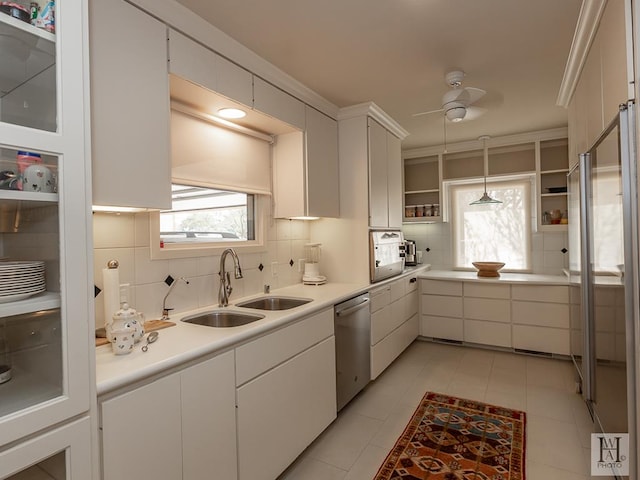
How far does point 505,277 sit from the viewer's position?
3881 millimetres

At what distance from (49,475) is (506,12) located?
267 cm

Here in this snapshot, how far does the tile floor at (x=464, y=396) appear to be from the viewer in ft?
6.43

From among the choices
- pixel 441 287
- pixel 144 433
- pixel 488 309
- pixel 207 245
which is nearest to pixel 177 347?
pixel 144 433

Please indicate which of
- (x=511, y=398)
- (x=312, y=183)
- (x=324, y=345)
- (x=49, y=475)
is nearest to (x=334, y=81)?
(x=312, y=183)

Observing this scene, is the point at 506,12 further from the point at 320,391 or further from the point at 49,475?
the point at 49,475

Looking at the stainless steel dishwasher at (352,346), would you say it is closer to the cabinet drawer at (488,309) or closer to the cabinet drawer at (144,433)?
the cabinet drawer at (144,433)

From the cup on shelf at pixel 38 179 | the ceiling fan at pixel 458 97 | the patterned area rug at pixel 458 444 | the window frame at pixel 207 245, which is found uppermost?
the ceiling fan at pixel 458 97

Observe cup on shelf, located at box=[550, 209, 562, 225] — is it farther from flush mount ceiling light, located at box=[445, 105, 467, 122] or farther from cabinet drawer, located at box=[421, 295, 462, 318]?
flush mount ceiling light, located at box=[445, 105, 467, 122]

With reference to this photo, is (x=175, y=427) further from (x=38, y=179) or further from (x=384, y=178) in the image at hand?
(x=384, y=178)

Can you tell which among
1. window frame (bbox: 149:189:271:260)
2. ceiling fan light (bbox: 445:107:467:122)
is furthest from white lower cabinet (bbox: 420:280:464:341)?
window frame (bbox: 149:189:271:260)

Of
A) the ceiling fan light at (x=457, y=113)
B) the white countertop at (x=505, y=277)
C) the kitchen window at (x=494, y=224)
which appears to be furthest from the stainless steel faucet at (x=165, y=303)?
the kitchen window at (x=494, y=224)

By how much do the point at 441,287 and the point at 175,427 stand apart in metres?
3.32

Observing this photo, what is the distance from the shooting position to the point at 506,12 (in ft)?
5.91

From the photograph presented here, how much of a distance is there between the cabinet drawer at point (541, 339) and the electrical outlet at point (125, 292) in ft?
11.8
